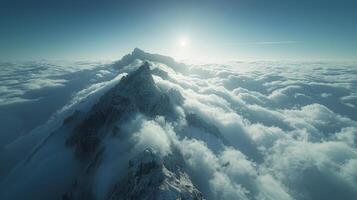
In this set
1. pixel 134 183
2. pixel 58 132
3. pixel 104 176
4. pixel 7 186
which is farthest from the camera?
pixel 58 132

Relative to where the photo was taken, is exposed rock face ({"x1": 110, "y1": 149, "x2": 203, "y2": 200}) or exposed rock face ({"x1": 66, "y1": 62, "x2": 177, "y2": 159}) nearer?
exposed rock face ({"x1": 110, "y1": 149, "x2": 203, "y2": 200})

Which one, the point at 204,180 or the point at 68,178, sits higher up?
the point at 68,178

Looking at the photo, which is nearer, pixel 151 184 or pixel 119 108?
pixel 151 184

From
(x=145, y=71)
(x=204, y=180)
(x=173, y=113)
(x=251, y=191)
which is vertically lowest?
(x=251, y=191)

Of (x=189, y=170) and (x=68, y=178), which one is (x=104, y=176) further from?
(x=189, y=170)

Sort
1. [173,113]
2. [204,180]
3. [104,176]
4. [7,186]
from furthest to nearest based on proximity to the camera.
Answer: [173,113] → [204,180] → [7,186] → [104,176]

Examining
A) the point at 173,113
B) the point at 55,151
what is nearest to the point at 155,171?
the point at 55,151

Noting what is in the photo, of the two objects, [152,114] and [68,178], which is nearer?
[68,178]

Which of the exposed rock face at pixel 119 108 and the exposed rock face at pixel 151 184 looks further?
the exposed rock face at pixel 119 108
